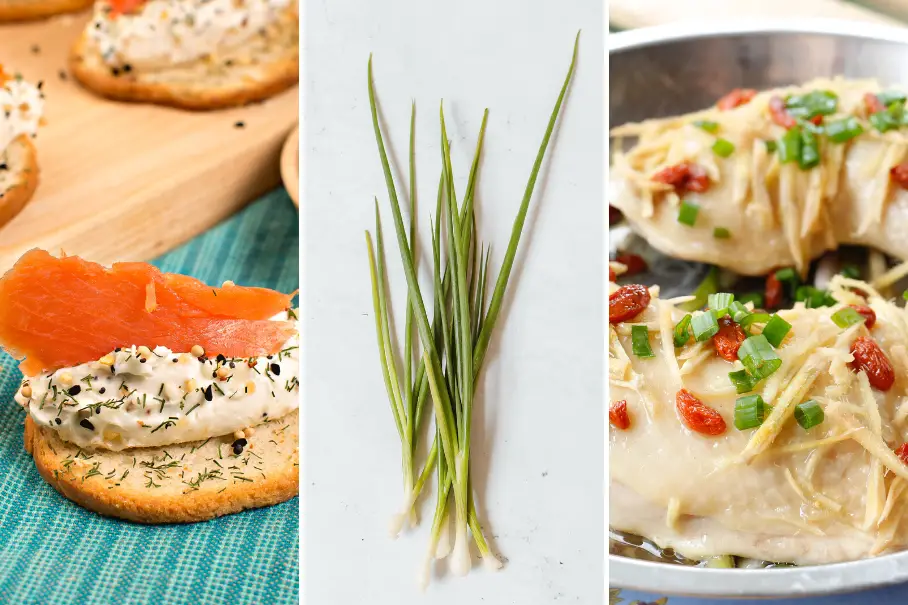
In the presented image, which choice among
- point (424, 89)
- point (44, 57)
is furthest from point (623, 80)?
point (44, 57)

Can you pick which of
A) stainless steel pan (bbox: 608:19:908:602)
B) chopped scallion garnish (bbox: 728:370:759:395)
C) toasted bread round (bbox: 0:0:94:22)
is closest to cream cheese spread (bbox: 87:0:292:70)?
toasted bread round (bbox: 0:0:94:22)

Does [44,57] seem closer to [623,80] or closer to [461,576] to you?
[623,80]

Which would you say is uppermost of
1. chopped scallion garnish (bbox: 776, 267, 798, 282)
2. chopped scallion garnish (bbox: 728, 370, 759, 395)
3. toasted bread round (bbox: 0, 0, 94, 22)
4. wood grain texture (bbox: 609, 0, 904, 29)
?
toasted bread round (bbox: 0, 0, 94, 22)

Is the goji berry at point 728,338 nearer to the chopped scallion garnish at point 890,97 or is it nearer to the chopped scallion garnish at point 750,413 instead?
the chopped scallion garnish at point 750,413

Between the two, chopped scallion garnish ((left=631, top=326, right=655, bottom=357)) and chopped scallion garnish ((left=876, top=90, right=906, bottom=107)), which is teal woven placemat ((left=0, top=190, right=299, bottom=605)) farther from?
chopped scallion garnish ((left=876, top=90, right=906, bottom=107))

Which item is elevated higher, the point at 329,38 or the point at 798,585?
the point at 329,38

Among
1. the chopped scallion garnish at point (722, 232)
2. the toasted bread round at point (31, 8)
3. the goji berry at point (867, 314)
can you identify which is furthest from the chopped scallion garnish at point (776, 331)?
the toasted bread round at point (31, 8)
